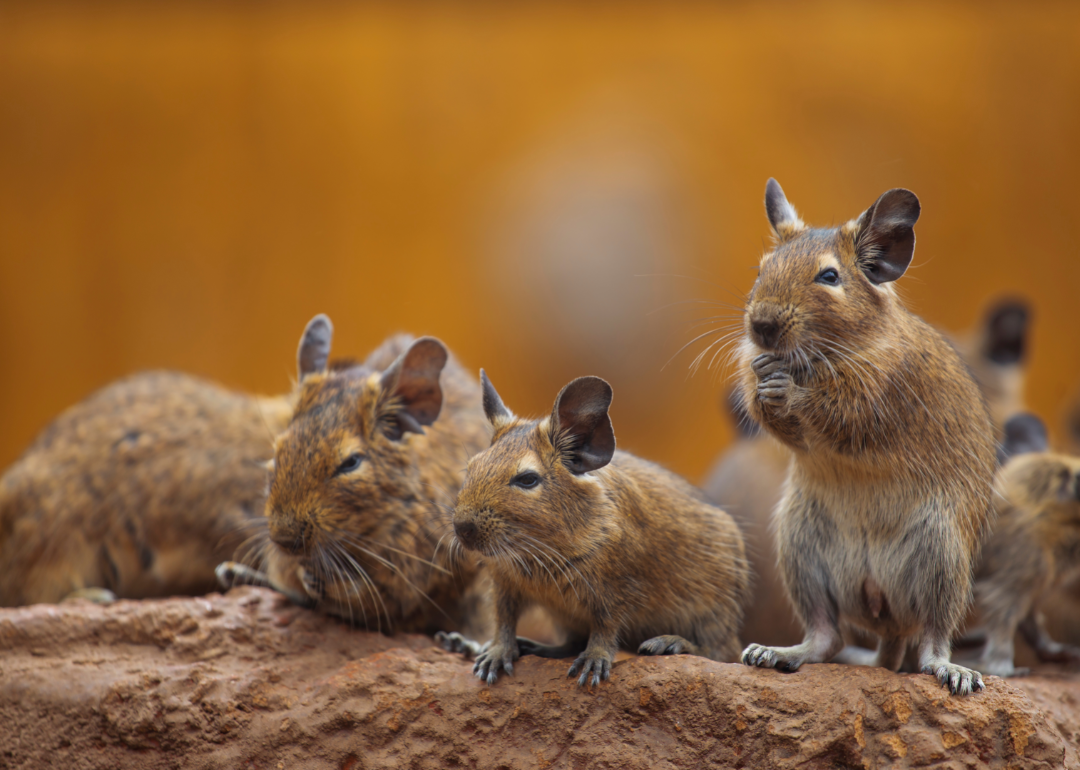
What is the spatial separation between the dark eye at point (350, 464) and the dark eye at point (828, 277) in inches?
83.1

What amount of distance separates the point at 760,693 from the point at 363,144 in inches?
307

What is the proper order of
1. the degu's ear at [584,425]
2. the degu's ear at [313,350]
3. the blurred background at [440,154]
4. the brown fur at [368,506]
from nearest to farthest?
the degu's ear at [584,425] → the brown fur at [368,506] → the degu's ear at [313,350] → the blurred background at [440,154]

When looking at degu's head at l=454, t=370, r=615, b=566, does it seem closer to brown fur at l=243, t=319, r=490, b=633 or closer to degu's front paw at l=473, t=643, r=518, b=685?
degu's front paw at l=473, t=643, r=518, b=685

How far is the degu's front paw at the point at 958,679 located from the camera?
338 cm

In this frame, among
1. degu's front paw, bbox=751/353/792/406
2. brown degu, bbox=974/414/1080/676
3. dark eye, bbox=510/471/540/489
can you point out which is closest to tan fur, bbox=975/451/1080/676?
brown degu, bbox=974/414/1080/676

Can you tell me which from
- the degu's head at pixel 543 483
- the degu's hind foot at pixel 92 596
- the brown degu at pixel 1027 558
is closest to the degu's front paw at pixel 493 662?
the degu's head at pixel 543 483

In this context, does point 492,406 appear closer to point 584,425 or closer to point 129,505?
point 584,425

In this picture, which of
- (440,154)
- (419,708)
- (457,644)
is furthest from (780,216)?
(440,154)

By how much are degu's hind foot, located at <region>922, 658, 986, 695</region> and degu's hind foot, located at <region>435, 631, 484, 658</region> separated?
1.85 metres

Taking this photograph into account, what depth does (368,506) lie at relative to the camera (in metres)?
4.21

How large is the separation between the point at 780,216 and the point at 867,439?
997 millimetres

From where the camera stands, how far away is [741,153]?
9.71 metres

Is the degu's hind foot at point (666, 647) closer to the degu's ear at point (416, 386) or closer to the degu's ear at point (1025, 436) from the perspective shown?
the degu's ear at point (416, 386)

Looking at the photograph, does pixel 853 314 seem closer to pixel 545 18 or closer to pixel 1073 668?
pixel 1073 668
